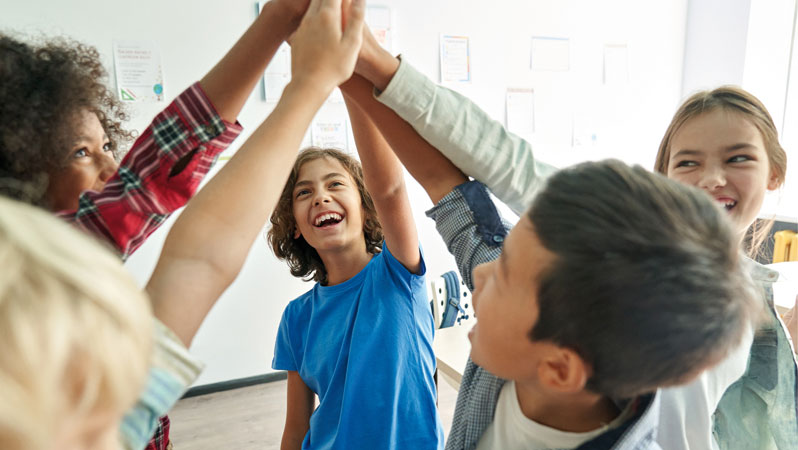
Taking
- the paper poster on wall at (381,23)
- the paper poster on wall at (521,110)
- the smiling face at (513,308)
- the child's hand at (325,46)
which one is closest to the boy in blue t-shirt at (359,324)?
the child's hand at (325,46)

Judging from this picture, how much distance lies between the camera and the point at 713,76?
3.71 m

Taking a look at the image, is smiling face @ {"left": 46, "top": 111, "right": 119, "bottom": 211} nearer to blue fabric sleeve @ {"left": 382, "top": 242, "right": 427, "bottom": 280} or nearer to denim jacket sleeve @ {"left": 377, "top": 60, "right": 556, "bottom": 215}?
denim jacket sleeve @ {"left": 377, "top": 60, "right": 556, "bottom": 215}

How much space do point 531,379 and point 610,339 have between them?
14 centimetres

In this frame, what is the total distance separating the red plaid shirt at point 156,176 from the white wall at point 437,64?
7.15 feet

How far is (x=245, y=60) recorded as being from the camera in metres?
0.65

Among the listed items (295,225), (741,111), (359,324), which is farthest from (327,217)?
(741,111)

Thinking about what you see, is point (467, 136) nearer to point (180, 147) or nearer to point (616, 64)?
point (180, 147)

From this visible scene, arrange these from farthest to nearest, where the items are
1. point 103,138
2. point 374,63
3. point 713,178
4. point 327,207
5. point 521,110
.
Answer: point 521,110
point 327,207
point 713,178
point 103,138
point 374,63

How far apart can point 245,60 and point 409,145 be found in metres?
0.25

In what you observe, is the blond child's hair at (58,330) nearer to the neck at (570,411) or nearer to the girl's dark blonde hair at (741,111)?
the neck at (570,411)

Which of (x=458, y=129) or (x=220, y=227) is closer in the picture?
(x=220, y=227)

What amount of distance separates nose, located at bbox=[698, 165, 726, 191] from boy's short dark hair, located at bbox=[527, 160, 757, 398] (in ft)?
1.41

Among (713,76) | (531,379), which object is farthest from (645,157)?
(531,379)

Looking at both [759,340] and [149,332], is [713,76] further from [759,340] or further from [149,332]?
[149,332]
